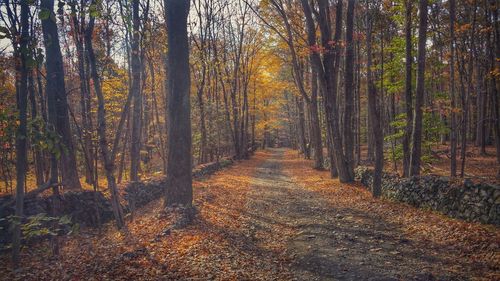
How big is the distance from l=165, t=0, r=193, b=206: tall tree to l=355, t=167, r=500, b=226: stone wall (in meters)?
7.04

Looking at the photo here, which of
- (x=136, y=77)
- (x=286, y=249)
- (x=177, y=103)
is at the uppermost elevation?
(x=136, y=77)

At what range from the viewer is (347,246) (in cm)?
701

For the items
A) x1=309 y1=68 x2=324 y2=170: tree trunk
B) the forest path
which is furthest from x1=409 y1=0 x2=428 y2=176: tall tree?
x1=309 y1=68 x2=324 y2=170: tree trunk

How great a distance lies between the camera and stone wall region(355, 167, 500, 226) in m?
7.47

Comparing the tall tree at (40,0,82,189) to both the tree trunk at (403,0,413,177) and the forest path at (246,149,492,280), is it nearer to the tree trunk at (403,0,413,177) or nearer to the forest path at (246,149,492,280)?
the forest path at (246,149,492,280)

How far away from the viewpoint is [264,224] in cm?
934

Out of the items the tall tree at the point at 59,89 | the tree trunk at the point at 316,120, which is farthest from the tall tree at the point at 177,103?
the tree trunk at the point at 316,120

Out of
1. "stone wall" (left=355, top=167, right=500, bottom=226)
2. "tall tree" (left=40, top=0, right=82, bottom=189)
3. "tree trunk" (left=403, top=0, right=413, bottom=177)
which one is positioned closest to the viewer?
"stone wall" (left=355, top=167, right=500, bottom=226)

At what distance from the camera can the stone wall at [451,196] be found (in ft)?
24.5

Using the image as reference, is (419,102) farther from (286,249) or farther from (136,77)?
(136,77)

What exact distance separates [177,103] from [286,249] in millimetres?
5020

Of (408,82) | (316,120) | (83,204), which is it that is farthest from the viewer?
(316,120)

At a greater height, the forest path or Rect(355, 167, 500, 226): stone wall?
Rect(355, 167, 500, 226): stone wall

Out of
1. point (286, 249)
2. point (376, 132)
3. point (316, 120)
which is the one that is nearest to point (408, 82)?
point (376, 132)
